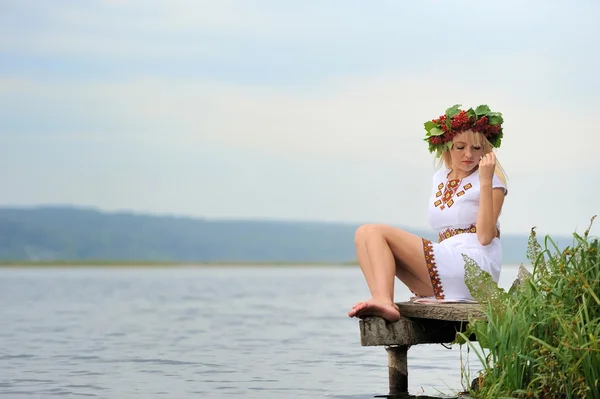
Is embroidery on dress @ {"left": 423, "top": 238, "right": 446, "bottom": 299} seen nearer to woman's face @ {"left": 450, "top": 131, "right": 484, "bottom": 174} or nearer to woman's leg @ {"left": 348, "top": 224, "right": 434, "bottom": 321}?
woman's leg @ {"left": 348, "top": 224, "right": 434, "bottom": 321}

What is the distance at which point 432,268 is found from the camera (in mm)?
7934

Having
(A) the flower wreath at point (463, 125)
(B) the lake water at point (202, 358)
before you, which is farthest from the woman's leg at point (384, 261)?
(B) the lake water at point (202, 358)

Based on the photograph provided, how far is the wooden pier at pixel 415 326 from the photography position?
7617 mm

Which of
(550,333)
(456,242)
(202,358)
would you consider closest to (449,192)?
(456,242)

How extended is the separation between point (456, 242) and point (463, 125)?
913mm

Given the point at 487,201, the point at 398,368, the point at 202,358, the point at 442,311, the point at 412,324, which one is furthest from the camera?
the point at 202,358

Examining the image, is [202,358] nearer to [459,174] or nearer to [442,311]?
[459,174]

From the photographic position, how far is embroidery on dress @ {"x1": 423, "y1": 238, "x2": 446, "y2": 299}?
790cm

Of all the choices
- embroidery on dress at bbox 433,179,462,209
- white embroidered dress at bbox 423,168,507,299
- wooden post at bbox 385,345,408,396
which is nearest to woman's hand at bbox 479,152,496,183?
white embroidered dress at bbox 423,168,507,299

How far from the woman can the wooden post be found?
1.89ft

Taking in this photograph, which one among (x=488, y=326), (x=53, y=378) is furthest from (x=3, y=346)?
(x=488, y=326)

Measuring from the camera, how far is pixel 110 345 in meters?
15.3

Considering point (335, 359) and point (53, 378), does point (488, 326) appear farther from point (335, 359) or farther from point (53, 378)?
point (335, 359)

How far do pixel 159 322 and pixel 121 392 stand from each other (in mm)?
10807
